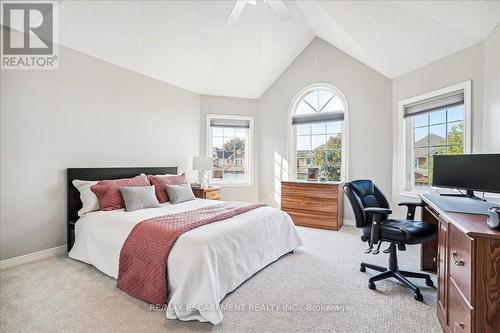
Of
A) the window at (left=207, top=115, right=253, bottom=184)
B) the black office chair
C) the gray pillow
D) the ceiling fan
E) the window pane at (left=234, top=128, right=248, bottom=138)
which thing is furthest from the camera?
the window pane at (left=234, top=128, right=248, bottom=138)

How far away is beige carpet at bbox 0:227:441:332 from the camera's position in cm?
178

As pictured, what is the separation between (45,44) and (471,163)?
4614 mm

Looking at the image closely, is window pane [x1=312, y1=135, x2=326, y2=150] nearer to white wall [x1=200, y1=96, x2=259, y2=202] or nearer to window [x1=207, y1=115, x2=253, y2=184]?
white wall [x1=200, y1=96, x2=259, y2=202]

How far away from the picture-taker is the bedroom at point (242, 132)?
2.08 meters

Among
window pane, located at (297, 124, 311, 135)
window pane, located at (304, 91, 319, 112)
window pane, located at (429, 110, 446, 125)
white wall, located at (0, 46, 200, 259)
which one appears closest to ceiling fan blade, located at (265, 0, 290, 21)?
window pane, located at (304, 91, 319, 112)

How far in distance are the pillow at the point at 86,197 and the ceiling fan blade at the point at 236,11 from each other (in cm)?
310

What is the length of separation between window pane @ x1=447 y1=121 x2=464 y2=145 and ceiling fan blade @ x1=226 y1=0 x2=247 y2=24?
131 inches

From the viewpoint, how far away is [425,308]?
1.99 meters

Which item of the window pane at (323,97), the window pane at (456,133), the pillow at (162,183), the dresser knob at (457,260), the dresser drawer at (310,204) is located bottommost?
the dresser drawer at (310,204)

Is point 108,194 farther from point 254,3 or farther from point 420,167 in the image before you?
point 420,167

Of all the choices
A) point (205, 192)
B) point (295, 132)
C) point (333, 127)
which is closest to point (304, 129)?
point (295, 132)

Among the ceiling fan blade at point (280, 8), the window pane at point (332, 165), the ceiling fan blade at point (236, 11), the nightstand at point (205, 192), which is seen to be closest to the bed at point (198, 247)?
the nightstand at point (205, 192)

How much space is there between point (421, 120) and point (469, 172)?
1.77m

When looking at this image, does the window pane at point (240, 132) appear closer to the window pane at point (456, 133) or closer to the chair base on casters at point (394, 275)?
the window pane at point (456, 133)
